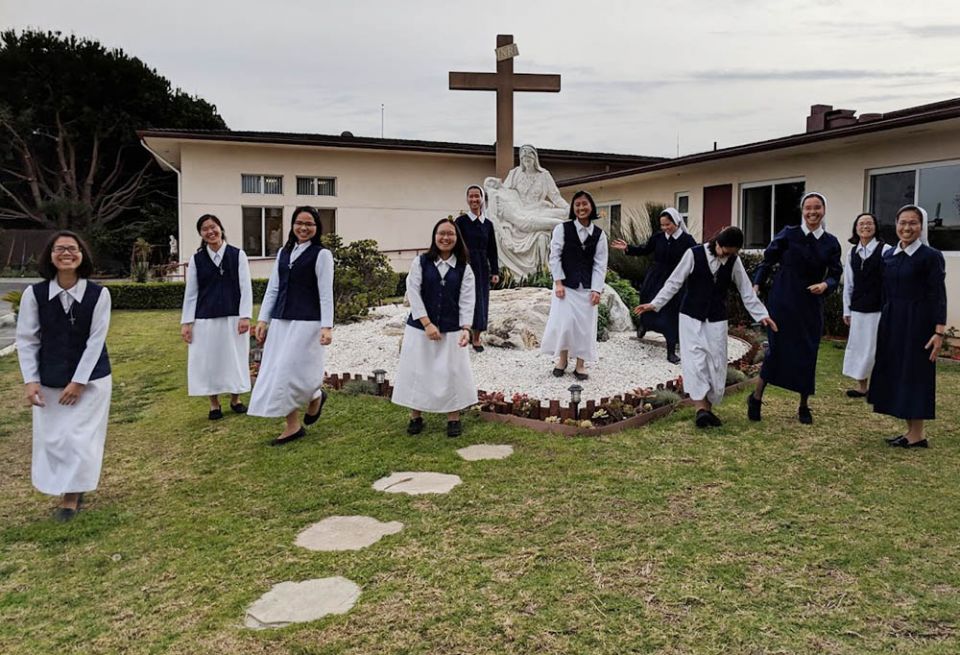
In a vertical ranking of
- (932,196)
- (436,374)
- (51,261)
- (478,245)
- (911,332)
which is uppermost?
(932,196)

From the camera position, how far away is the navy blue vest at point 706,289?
6.00m

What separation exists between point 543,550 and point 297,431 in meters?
2.86

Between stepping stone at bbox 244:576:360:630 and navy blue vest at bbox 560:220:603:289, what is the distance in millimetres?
4851

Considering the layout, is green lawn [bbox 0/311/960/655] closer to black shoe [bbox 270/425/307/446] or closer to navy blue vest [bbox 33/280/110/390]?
black shoe [bbox 270/425/307/446]

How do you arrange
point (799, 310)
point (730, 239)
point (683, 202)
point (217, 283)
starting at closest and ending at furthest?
point (730, 239)
point (799, 310)
point (217, 283)
point (683, 202)

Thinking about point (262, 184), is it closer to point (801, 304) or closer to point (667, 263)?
point (667, 263)

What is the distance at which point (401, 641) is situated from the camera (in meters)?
2.87

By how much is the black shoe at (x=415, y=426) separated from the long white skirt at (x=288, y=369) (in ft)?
2.80

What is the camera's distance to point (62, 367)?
4215mm

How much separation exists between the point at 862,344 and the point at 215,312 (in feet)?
21.0

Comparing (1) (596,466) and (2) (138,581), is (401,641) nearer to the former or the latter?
(2) (138,581)

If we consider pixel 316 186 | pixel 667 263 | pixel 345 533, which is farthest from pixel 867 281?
pixel 316 186

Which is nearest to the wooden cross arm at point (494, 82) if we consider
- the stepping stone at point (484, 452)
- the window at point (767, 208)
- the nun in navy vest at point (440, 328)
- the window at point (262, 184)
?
the window at point (767, 208)

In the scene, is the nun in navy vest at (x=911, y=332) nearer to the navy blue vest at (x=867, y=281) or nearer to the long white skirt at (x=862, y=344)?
the navy blue vest at (x=867, y=281)
